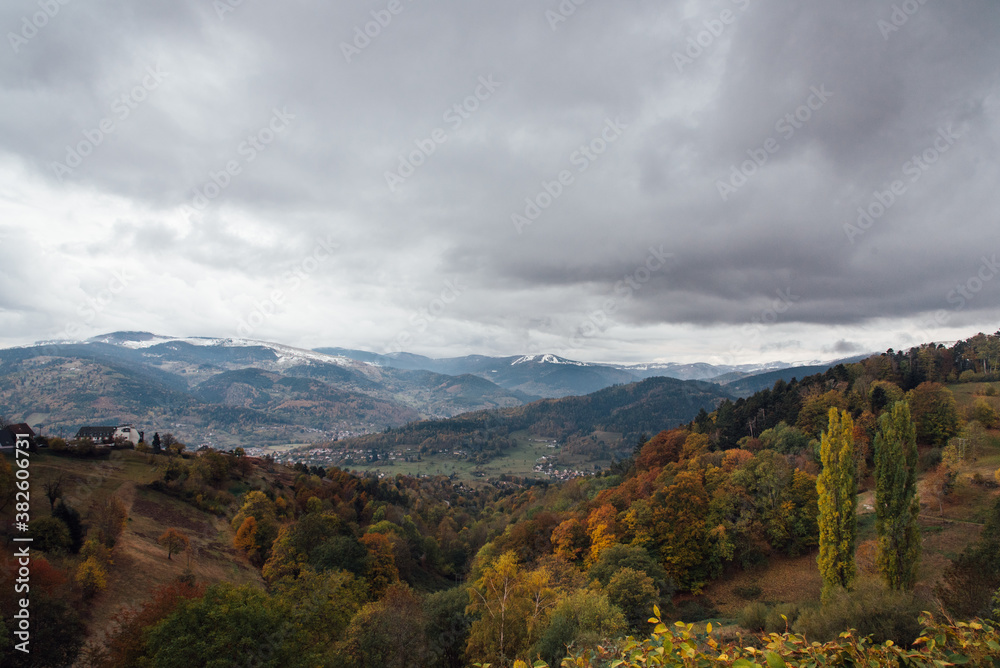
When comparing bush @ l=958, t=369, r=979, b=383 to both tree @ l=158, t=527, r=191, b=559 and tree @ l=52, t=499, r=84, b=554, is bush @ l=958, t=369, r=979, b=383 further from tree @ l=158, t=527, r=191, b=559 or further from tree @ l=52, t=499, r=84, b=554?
tree @ l=52, t=499, r=84, b=554

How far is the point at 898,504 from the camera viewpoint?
2092 centimetres

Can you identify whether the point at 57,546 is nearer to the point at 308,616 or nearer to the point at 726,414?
the point at 308,616

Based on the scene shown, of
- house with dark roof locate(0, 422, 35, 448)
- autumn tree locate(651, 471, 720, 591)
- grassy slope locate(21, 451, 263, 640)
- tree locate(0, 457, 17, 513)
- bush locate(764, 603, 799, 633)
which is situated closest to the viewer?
bush locate(764, 603, 799, 633)

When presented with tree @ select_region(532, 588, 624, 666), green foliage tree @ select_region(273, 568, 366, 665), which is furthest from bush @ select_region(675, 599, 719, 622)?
green foliage tree @ select_region(273, 568, 366, 665)

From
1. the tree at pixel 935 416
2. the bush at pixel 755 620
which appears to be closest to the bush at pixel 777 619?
the bush at pixel 755 620

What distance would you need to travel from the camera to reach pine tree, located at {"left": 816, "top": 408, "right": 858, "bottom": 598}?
21.9 metres

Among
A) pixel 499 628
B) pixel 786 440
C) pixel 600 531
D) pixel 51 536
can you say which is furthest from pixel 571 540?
pixel 51 536

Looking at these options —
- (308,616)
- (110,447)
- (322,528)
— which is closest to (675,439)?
(322,528)

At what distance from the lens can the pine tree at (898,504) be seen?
2073cm

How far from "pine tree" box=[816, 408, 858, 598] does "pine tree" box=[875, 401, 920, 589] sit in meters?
1.10

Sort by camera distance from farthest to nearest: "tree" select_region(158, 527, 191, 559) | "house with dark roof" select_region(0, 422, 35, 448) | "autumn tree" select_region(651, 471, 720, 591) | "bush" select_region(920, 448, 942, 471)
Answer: "house with dark roof" select_region(0, 422, 35, 448) → "bush" select_region(920, 448, 942, 471) → "tree" select_region(158, 527, 191, 559) → "autumn tree" select_region(651, 471, 720, 591)

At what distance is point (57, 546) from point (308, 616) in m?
19.7

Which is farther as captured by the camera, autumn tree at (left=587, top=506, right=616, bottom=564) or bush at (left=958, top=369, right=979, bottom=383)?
bush at (left=958, top=369, right=979, bottom=383)

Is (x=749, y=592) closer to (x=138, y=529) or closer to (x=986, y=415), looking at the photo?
(x=986, y=415)
